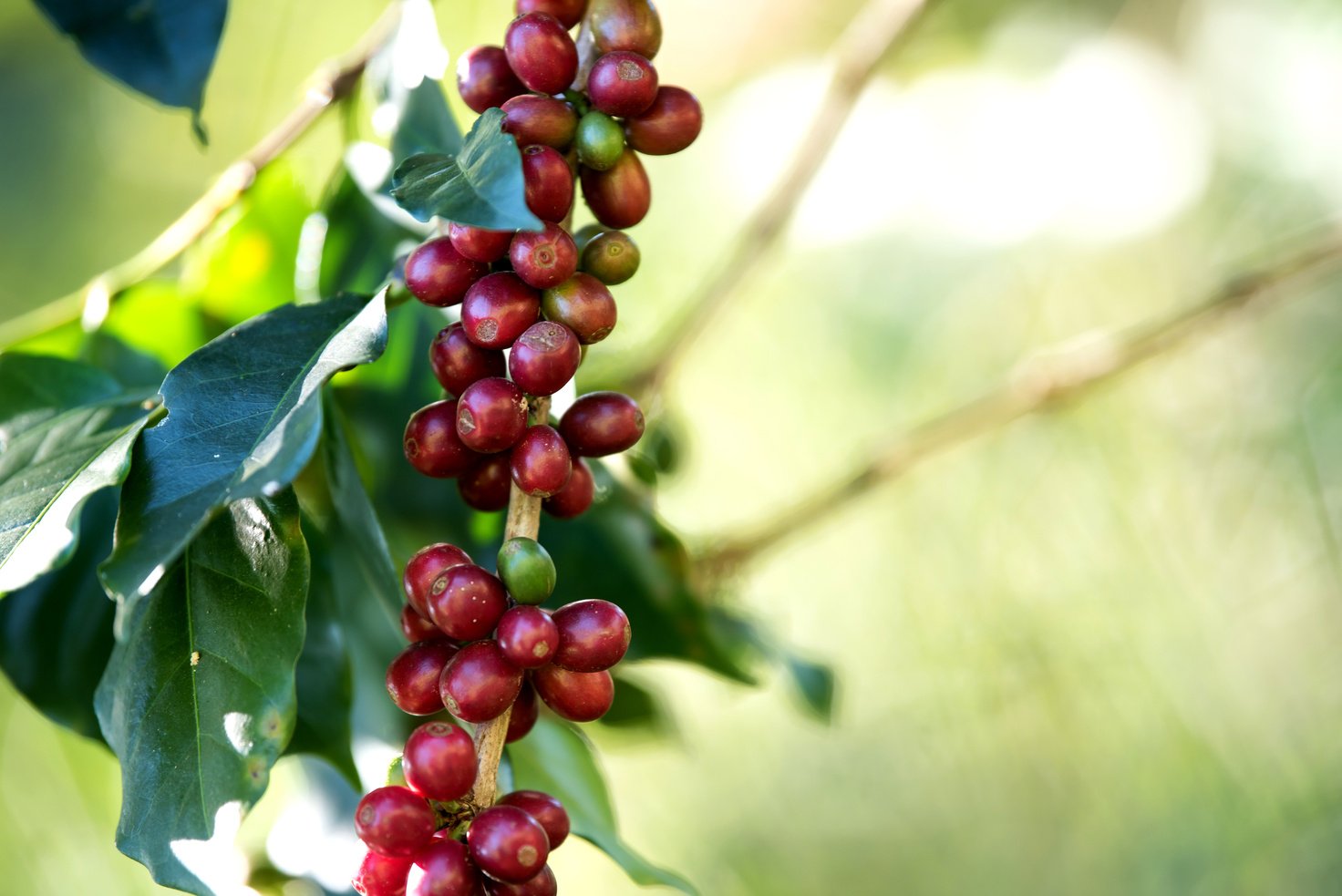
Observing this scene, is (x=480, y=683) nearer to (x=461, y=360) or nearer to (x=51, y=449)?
(x=461, y=360)

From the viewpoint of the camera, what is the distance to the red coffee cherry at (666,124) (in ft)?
1.26

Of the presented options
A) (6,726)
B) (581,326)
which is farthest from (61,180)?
(581,326)

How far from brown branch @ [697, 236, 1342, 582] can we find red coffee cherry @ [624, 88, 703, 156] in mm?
423

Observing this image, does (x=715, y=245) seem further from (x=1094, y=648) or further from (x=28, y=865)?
(x=28, y=865)

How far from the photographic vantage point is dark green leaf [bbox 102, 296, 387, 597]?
298 millimetres

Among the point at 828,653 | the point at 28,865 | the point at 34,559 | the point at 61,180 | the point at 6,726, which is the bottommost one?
the point at 828,653

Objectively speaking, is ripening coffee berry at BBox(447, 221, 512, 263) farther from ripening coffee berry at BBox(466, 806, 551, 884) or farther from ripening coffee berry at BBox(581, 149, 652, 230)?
ripening coffee berry at BBox(466, 806, 551, 884)

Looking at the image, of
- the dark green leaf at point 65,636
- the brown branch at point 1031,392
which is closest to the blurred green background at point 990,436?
the brown branch at point 1031,392

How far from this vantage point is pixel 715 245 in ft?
5.16

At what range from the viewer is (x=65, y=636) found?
0.50 metres

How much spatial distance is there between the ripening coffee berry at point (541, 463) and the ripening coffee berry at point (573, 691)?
59mm

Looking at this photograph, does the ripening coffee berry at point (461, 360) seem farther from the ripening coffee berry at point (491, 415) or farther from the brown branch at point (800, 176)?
the brown branch at point (800, 176)

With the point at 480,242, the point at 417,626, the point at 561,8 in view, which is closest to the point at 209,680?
the point at 417,626

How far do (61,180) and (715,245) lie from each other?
36.7 inches
